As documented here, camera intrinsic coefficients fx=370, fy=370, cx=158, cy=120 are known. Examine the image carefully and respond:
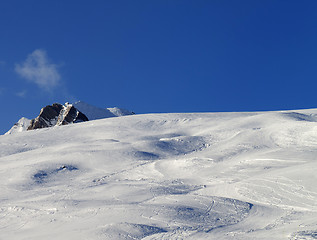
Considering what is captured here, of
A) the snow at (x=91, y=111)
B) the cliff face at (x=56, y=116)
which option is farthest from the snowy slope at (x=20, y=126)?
the cliff face at (x=56, y=116)

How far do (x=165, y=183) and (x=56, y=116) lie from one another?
53.0 metres

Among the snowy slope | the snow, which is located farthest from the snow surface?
the snowy slope

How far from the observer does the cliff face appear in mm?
57469

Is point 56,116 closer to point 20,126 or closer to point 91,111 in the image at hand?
→ point 91,111

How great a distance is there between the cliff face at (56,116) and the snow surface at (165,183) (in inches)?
1351

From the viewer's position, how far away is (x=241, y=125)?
21750 mm

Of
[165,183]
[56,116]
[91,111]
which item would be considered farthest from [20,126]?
[165,183]

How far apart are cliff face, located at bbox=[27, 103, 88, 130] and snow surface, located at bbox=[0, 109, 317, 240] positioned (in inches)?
1351

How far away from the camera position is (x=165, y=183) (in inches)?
467

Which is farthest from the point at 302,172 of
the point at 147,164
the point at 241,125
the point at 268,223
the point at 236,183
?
the point at 241,125

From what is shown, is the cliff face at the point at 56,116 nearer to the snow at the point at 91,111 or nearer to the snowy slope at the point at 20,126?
the snow at the point at 91,111

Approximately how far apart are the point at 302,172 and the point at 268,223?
Answer: 3.59 metres

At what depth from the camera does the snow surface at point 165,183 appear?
25.2 feet

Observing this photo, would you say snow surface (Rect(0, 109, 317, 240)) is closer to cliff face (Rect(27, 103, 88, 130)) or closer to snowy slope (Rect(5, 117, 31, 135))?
cliff face (Rect(27, 103, 88, 130))
